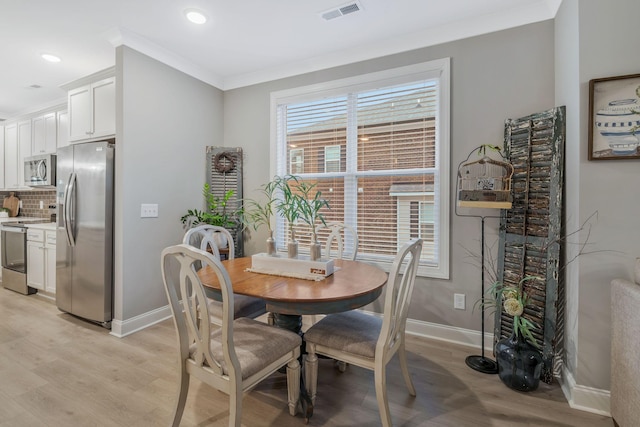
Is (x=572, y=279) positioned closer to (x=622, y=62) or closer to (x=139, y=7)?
(x=622, y=62)

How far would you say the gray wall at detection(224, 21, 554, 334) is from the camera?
232 cm

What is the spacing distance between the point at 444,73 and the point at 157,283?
342 centimetres

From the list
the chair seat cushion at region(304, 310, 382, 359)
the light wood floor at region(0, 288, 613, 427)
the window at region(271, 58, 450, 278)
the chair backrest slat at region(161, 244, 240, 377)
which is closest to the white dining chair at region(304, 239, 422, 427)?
the chair seat cushion at region(304, 310, 382, 359)

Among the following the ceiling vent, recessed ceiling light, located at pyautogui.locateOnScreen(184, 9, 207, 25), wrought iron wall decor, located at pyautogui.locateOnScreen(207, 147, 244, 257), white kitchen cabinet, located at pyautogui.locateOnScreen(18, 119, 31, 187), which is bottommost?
wrought iron wall decor, located at pyautogui.locateOnScreen(207, 147, 244, 257)

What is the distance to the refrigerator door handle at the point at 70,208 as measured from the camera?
9.71ft

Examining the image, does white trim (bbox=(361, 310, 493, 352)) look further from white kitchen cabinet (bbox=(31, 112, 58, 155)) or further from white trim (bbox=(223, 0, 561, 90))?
white kitchen cabinet (bbox=(31, 112, 58, 155))

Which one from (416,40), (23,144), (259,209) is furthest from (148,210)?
(23,144)

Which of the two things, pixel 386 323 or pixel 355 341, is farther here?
pixel 355 341

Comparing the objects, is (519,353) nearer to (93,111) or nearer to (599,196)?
(599,196)

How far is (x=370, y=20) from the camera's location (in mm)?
2518

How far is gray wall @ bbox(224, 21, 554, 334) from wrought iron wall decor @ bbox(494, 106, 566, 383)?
199 mm

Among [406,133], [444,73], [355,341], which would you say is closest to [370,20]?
[444,73]

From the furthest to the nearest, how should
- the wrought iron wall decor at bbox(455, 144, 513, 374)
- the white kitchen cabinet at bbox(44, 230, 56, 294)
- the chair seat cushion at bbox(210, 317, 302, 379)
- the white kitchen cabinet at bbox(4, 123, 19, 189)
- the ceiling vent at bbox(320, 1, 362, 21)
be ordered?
1. the white kitchen cabinet at bbox(4, 123, 19, 189)
2. the white kitchen cabinet at bbox(44, 230, 56, 294)
3. the ceiling vent at bbox(320, 1, 362, 21)
4. the wrought iron wall decor at bbox(455, 144, 513, 374)
5. the chair seat cushion at bbox(210, 317, 302, 379)

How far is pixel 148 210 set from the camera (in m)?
2.94
